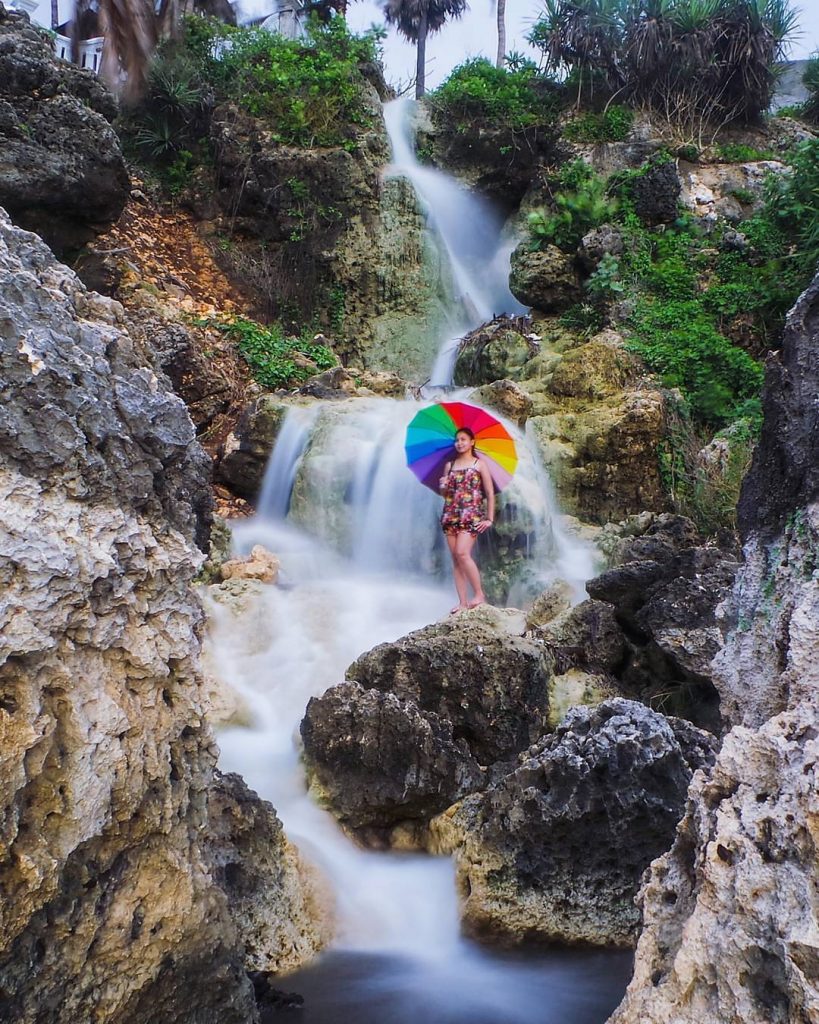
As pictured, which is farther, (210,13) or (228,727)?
(210,13)

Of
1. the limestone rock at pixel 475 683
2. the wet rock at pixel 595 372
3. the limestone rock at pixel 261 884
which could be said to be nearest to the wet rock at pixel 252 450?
the wet rock at pixel 595 372

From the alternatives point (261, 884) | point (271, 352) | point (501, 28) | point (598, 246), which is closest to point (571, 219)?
point (598, 246)

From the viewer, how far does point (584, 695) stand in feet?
15.6

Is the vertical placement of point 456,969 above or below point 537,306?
below

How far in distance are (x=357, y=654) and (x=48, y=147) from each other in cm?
641

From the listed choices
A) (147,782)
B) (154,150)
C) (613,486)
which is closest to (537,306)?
(613,486)

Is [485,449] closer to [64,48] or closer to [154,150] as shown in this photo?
[154,150]

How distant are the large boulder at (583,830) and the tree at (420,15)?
25415mm

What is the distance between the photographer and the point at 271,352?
10984mm

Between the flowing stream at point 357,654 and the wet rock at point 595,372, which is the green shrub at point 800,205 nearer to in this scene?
the wet rock at point 595,372

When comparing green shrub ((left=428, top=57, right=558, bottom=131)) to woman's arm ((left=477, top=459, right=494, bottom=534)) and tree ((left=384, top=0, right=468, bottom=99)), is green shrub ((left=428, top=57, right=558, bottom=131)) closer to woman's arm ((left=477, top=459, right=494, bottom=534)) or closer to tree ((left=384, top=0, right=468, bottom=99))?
woman's arm ((left=477, top=459, right=494, bottom=534))

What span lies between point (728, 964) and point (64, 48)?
698 inches

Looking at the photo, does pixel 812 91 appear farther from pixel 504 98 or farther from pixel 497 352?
pixel 497 352

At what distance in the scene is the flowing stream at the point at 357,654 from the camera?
2998mm
